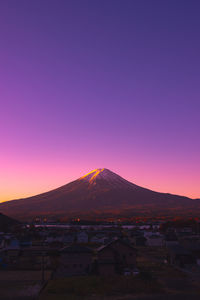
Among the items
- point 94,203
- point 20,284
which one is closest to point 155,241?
point 20,284

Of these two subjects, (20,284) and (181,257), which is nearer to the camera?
(20,284)

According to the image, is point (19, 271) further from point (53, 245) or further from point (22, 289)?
point (53, 245)

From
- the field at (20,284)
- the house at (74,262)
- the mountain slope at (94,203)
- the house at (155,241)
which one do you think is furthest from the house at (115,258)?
the mountain slope at (94,203)

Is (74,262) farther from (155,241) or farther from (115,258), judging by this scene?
(155,241)

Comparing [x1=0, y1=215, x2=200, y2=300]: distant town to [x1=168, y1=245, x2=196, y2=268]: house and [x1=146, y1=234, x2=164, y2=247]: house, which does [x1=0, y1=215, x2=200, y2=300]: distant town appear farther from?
[x1=146, y1=234, x2=164, y2=247]: house

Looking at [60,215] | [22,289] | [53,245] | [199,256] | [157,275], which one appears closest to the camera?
[22,289]

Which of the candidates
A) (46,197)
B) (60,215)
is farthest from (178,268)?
(46,197)
